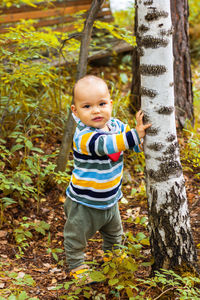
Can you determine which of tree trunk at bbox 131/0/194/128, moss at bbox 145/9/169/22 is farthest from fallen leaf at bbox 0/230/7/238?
tree trunk at bbox 131/0/194/128

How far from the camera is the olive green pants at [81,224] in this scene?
2477 mm

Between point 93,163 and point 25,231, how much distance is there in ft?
4.30

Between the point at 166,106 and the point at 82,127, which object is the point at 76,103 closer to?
the point at 82,127

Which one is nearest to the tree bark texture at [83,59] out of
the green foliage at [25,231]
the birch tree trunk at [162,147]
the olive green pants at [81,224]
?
the green foliage at [25,231]

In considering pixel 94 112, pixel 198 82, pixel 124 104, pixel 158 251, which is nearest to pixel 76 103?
pixel 94 112

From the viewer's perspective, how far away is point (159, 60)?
2.06 meters

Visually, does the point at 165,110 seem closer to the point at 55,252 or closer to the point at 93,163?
the point at 93,163

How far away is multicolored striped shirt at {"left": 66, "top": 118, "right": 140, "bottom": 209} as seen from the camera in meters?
2.26

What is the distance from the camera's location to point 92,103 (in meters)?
2.31

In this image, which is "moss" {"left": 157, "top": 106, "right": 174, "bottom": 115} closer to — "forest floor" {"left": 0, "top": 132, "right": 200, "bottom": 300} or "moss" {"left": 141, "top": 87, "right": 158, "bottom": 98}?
"moss" {"left": 141, "top": 87, "right": 158, "bottom": 98}

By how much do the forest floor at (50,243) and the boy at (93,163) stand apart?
Result: 11.0 inches

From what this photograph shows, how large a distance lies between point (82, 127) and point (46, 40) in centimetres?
159

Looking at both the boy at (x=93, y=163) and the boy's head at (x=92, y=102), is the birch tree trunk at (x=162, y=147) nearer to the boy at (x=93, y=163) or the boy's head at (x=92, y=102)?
the boy at (x=93, y=163)

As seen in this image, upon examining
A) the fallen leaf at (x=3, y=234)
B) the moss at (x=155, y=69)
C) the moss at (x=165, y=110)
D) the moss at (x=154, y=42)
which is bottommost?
the fallen leaf at (x=3, y=234)
